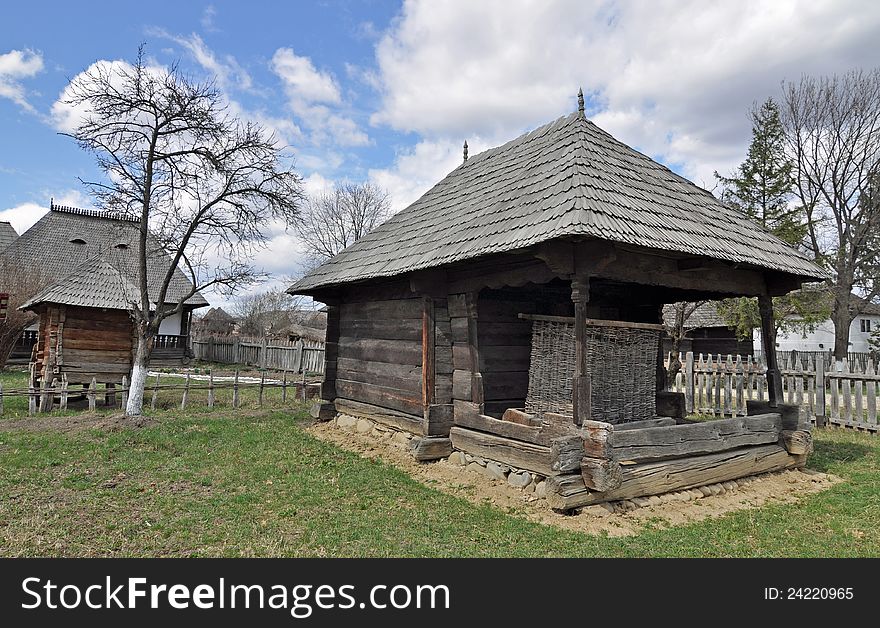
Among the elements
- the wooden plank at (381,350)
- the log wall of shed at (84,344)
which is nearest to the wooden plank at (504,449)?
the wooden plank at (381,350)

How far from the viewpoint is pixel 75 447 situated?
8.14m

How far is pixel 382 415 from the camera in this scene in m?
9.24

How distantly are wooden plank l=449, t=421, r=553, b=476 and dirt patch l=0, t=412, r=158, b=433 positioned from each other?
19.7 ft

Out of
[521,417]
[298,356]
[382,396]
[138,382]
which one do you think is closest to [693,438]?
[521,417]

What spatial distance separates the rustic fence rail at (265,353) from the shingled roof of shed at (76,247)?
3334 millimetres

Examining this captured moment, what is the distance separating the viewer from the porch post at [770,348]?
7641 millimetres

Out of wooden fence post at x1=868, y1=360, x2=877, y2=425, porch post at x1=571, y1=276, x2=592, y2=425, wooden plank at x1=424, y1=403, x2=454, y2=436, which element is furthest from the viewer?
wooden fence post at x1=868, y1=360, x2=877, y2=425

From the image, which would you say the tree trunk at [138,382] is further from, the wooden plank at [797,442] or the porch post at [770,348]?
the wooden plank at [797,442]

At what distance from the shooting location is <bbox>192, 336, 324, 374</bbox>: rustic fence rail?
79.9ft

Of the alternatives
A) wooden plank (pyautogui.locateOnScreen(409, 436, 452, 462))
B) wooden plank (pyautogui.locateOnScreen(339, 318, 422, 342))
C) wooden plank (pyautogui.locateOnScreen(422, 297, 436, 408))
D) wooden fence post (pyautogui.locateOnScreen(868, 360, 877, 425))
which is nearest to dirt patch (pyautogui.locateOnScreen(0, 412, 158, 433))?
wooden plank (pyautogui.locateOnScreen(339, 318, 422, 342))

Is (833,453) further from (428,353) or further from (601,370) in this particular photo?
(428,353)

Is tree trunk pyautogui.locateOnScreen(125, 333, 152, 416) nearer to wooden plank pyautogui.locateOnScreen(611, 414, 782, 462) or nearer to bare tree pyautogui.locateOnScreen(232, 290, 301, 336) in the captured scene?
wooden plank pyautogui.locateOnScreen(611, 414, 782, 462)

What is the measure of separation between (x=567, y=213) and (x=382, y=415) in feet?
16.8
